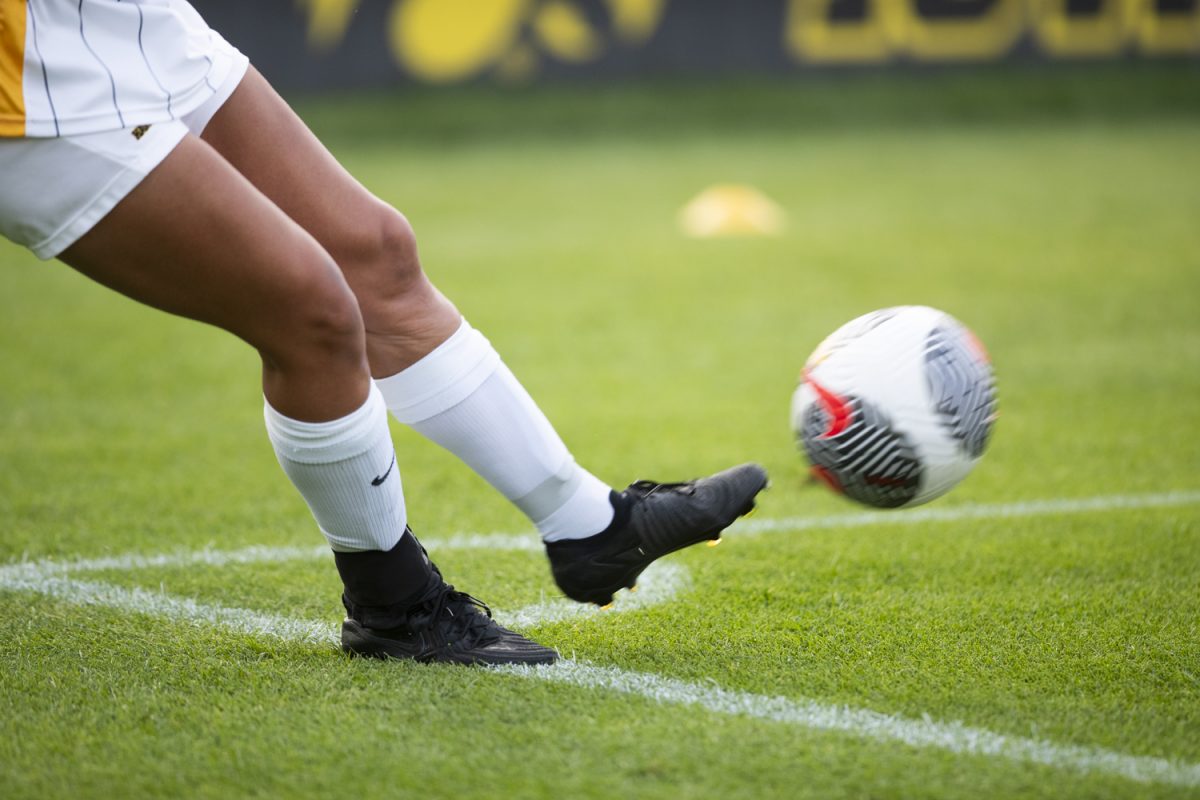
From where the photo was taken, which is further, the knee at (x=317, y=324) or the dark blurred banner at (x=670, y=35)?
the dark blurred banner at (x=670, y=35)

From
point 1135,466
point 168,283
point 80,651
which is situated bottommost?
point 1135,466

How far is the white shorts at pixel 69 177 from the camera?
2.06 metres

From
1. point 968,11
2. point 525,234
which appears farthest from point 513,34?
point 525,234

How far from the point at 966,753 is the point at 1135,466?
7.80 feet

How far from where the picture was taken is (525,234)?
9.80 meters

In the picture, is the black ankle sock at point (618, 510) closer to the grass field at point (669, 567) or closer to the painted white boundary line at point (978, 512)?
the grass field at point (669, 567)

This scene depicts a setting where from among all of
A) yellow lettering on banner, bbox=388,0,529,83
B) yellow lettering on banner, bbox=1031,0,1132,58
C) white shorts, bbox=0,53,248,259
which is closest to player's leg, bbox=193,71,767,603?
white shorts, bbox=0,53,248,259

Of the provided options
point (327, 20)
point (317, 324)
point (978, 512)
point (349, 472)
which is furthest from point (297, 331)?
point (327, 20)

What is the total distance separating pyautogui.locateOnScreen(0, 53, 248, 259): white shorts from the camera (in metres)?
2.06

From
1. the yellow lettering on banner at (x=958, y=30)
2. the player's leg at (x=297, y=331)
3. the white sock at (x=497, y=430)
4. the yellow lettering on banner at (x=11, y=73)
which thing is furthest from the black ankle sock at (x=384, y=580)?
the yellow lettering on banner at (x=958, y=30)

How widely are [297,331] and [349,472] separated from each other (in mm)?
304

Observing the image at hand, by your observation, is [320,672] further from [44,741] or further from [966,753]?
[966,753]

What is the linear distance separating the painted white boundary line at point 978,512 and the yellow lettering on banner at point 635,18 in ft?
45.3

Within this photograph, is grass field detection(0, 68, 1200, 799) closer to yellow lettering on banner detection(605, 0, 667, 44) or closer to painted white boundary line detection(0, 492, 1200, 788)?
painted white boundary line detection(0, 492, 1200, 788)
